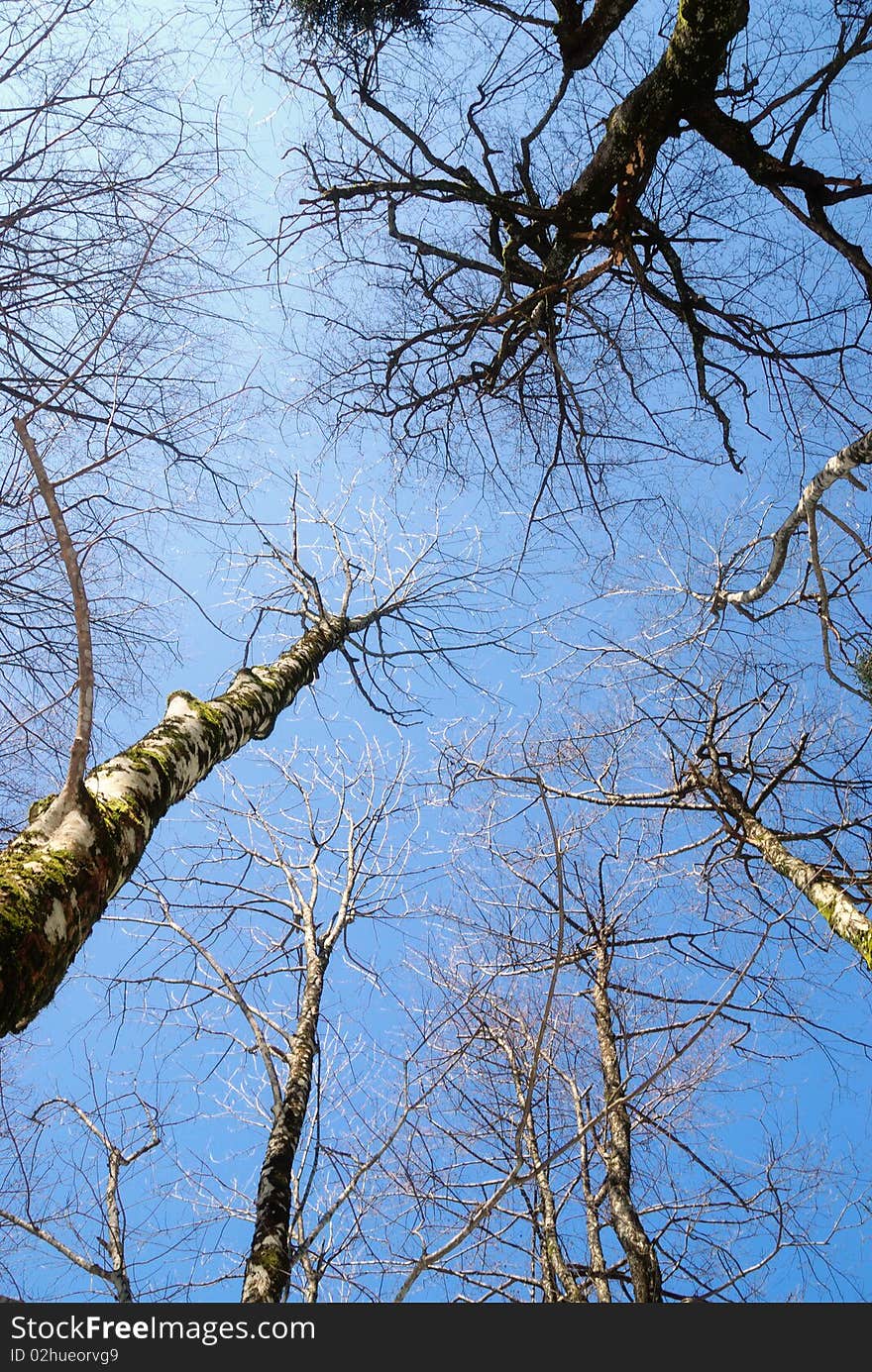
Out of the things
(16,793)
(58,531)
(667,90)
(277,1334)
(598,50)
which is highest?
(598,50)

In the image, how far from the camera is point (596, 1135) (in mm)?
4270

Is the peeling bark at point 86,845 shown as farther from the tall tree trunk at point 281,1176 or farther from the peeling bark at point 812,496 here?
the peeling bark at point 812,496

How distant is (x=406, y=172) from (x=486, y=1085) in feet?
17.7

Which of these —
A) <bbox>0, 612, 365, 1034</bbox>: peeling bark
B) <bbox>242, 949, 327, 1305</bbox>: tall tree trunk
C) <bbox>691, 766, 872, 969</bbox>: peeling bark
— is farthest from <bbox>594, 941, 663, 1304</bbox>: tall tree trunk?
<bbox>0, 612, 365, 1034</bbox>: peeling bark

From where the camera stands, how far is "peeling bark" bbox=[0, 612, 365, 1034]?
1746mm

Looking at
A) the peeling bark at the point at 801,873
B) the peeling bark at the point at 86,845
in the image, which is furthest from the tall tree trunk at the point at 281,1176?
the peeling bark at the point at 801,873

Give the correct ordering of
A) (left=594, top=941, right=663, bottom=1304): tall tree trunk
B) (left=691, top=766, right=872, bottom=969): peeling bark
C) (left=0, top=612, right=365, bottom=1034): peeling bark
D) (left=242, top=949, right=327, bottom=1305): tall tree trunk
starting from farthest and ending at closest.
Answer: (left=594, top=941, right=663, bottom=1304): tall tree trunk → (left=691, top=766, right=872, bottom=969): peeling bark → (left=242, top=949, right=327, bottom=1305): tall tree trunk → (left=0, top=612, right=365, bottom=1034): peeling bark

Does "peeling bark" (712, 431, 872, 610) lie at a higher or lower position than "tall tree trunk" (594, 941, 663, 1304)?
higher

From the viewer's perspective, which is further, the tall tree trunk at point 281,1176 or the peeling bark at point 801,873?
the peeling bark at point 801,873

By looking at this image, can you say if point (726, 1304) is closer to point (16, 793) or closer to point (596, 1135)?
point (596, 1135)

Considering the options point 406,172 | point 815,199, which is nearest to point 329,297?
point 406,172

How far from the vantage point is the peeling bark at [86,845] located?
175 cm

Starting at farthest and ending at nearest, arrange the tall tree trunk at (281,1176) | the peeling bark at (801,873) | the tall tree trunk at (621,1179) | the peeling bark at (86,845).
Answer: the tall tree trunk at (621,1179)
the peeling bark at (801,873)
the tall tree trunk at (281,1176)
the peeling bark at (86,845)

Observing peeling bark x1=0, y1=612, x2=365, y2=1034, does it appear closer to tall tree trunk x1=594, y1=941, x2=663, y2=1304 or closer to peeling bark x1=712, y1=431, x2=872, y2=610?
tall tree trunk x1=594, y1=941, x2=663, y2=1304
